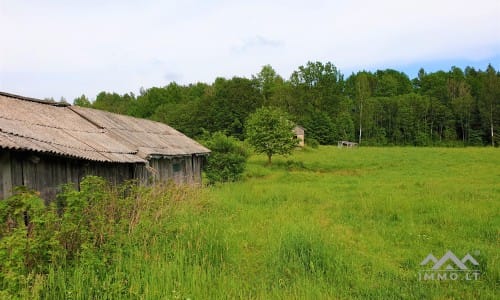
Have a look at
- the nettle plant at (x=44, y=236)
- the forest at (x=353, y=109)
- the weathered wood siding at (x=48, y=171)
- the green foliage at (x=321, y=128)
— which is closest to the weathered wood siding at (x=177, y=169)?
the weathered wood siding at (x=48, y=171)

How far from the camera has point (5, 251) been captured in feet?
14.6

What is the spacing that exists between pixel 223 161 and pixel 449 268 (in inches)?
618

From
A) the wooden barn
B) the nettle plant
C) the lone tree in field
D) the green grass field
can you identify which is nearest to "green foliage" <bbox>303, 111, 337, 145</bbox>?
the lone tree in field

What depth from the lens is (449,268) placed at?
6.16 meters

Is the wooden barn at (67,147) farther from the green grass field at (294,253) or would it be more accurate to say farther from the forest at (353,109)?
the forest at (353,109)

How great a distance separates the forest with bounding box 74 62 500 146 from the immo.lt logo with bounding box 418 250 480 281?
50.7 metres

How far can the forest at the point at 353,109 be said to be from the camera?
198 ft

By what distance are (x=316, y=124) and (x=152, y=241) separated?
58426mm

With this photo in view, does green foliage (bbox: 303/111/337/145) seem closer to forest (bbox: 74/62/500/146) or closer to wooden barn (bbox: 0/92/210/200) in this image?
forest (bbox: 74/62/500/146)

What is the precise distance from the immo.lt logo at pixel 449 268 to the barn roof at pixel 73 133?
7.06m

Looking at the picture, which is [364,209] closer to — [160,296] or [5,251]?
[160,296]

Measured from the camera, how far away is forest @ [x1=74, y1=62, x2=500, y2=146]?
198 feet

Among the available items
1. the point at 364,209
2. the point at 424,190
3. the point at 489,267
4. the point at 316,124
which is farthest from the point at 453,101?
the point at 489,267

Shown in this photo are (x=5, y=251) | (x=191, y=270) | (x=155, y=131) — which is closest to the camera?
(x=5, y=251)
